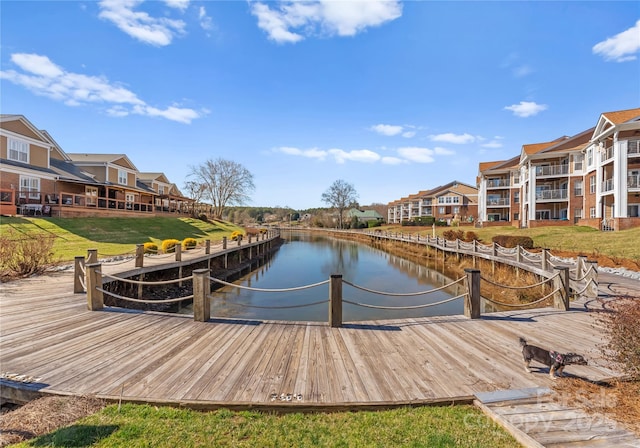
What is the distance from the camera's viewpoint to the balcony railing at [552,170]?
106 feet

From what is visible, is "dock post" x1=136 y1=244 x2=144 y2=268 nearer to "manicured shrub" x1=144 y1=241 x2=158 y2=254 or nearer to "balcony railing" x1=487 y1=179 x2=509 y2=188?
"manicured shrub" x1=144 y1=241 x2=158 y2=254

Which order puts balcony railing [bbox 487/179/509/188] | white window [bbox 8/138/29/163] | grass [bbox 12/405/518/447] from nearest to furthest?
1. grass [bbox 12/405/518/447]
2. white window [bbox 8/138/29/163]
3. balcony railing [bbox 487/179/509/188]

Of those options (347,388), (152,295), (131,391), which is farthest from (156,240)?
(347,388)

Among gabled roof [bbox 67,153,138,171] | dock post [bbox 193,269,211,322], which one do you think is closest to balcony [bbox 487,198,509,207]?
dock post [bbox 193,269,211,322]

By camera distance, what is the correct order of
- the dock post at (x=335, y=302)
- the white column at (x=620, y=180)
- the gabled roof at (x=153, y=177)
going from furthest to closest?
the gabled roof at (x=153, y=177) → the white column at (x=620, y=180) → the dock post at (x=335, y=302)

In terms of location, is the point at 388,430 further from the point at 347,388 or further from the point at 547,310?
the point at 547,310

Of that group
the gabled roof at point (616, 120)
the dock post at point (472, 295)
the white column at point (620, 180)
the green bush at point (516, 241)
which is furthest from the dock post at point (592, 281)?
the gabled roof at point (616, 120)

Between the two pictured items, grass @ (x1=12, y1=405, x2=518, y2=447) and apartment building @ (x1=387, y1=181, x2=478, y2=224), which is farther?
apartment building @ (x1=387, y1=181, x2=478, y2=224)

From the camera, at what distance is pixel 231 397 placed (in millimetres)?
3586

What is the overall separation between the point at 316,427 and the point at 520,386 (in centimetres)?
286

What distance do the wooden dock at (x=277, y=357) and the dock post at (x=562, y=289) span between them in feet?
2.15

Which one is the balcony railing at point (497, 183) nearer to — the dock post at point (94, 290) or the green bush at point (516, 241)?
the green bush at point (516, 241)

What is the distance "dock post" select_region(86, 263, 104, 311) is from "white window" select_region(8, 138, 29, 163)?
86.9ft

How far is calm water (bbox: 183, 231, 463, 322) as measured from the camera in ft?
38.6
